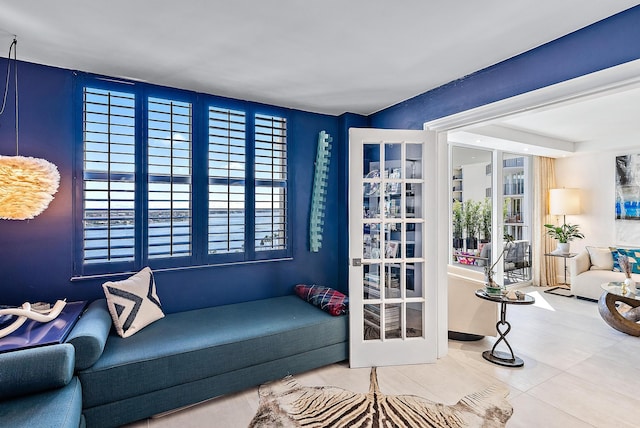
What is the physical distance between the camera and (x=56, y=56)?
2.34 metres

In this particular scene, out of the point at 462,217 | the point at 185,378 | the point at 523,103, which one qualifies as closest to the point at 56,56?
the point at 185,378

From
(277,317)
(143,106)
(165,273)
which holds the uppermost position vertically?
(143,106)

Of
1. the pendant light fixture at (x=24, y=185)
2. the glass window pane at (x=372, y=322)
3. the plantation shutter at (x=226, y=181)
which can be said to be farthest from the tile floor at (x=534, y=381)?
the pendant light fixture at (x=24, y=185)

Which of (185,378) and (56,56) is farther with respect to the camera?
(56,56)

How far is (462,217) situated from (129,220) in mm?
4452

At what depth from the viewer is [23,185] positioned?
184 cm

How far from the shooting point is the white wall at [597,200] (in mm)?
5188

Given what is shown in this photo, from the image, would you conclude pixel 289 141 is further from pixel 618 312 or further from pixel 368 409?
pixel 618 312

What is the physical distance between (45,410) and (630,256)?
6622mm

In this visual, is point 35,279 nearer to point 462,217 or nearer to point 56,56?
point 56,56

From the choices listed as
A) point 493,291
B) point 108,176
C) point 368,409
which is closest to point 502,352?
point 493,291

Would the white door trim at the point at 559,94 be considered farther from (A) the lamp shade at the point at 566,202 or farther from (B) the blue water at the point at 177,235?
(A) the lamp shade at the point at 566,202

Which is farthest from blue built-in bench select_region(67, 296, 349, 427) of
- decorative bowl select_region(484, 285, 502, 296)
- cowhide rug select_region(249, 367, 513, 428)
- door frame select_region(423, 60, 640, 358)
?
decorative bowl select_region(484, 285, 502, 296)

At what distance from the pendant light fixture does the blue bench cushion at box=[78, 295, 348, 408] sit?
3.26 feet
